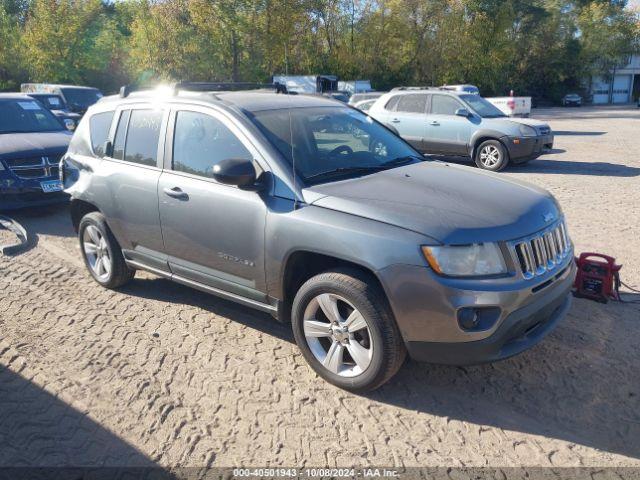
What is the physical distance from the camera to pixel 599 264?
4.51 meters

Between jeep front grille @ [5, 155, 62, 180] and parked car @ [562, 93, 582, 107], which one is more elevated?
parked car @ [562, 93, 582, 107]

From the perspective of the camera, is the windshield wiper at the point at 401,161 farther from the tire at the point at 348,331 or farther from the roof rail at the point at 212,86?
the roof rail at the point at 212,86

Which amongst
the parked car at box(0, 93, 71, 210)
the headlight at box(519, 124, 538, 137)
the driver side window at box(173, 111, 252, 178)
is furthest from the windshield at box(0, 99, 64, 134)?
the headlight at box(519, 124, 538, 137)

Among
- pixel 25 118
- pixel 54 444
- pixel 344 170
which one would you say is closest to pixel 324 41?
pixel 25 118

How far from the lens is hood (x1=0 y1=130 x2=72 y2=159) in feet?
25.7

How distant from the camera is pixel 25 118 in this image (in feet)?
30.1

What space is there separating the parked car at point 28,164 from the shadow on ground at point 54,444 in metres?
5.09

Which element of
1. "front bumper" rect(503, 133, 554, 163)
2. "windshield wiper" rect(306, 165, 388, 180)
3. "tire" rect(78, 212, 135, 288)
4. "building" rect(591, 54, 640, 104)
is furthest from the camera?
"building" rect(591, 54, 640, 104)

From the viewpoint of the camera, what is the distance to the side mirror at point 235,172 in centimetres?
340

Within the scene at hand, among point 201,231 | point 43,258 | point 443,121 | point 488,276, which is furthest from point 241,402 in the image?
point 443,121

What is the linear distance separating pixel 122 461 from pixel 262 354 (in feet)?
4.14

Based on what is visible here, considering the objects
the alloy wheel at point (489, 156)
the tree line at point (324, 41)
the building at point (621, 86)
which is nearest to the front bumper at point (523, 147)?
the alloy wheel at point (489, 156)

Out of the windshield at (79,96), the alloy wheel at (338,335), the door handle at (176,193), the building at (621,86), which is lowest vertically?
the alloy wheel at (338,335)

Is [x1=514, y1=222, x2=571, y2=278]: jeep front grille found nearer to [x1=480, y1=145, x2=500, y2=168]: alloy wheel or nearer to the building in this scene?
[x1=480, y1=145, x2=500, y2=168]: alloy wheel
